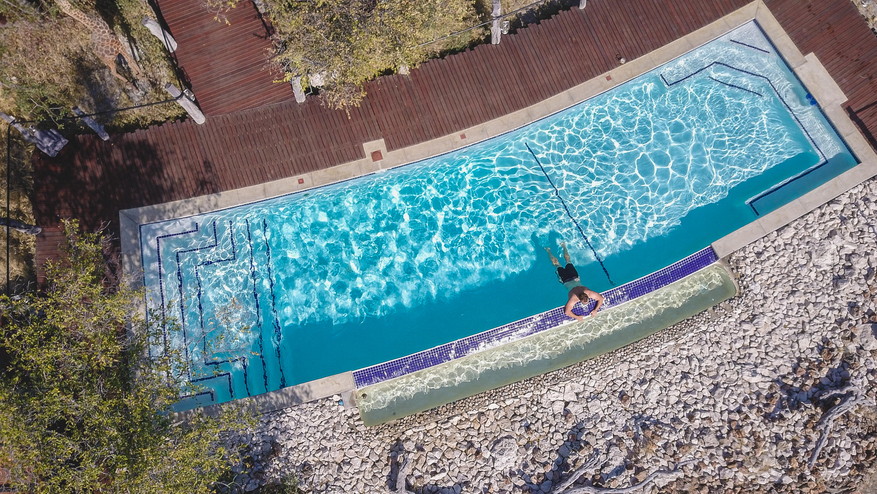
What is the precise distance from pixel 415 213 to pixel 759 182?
1096cm

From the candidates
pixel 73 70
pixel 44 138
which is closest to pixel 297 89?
pixel 73 70

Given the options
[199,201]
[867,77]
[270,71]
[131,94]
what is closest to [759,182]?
[867,77]

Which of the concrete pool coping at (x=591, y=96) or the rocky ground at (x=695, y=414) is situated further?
the concrete pool coping at (x=591, y=96)

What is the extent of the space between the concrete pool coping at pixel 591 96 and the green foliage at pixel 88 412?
3.06 m

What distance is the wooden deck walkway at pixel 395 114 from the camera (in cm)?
1672

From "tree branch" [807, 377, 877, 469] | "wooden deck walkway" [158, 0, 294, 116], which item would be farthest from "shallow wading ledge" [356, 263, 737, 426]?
"wooden deck walkway" [158, 0, 294, 116]

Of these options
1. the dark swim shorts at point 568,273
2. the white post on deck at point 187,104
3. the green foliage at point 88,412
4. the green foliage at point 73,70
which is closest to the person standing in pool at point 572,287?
the dark swim shorts at point 568,273

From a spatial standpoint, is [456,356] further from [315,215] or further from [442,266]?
[315,215]

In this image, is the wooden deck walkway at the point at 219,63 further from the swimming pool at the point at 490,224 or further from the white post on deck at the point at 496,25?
the white post on deck at the point at 496,25

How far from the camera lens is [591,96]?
16.8 metres

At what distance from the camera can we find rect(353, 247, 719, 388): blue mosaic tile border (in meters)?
16.1

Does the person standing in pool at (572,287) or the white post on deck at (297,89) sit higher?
the white post on deck at (297,89)

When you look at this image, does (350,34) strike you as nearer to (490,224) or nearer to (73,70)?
(490,224)

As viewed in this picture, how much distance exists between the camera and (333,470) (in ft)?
52.2
